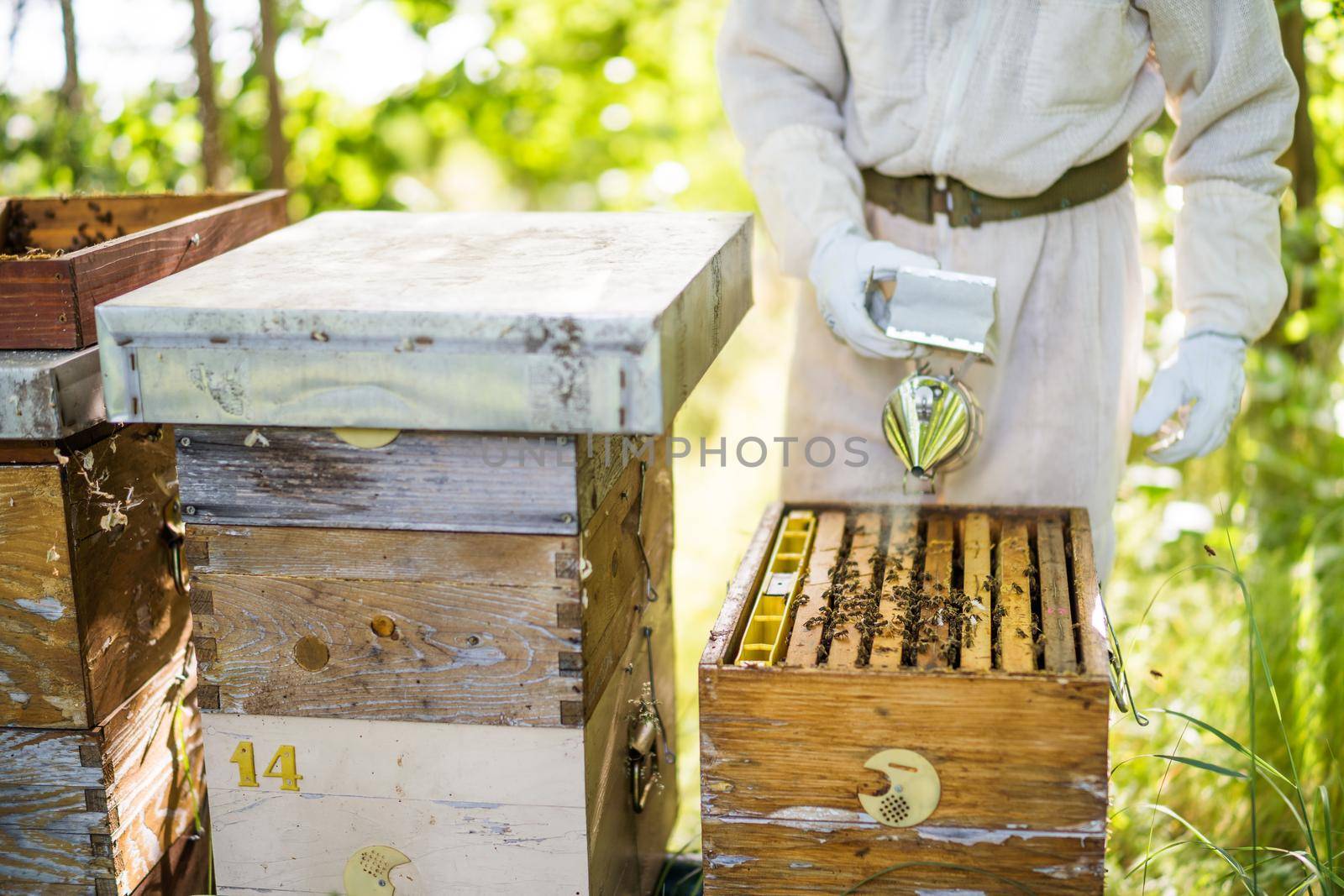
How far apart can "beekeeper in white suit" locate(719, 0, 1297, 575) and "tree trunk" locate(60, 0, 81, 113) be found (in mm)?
1892

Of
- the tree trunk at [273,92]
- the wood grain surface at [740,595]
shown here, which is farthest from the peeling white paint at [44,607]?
the tree trunk at [273,92]

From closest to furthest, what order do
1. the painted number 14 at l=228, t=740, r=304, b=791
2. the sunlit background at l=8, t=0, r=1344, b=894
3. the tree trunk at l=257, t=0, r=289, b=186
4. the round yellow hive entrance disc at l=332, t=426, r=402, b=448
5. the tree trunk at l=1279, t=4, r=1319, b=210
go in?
the round yellow hive entrance disc at l=332, t=426, r=402, b=448
the painted number 14 at l=228, t=740, r=304, b=791
the sunlit background at l=8, t=0, r=1344, b=894
the tree trunk at l=1279, t=4, r=1319, b=210
the tree trunk at l=257, t=0, r=289, b=186

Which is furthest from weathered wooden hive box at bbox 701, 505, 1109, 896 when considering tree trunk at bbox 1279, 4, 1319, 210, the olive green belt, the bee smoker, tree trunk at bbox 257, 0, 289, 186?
tree trunk at bbox 257, 0, 289, 186

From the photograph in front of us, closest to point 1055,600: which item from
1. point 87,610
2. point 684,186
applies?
point 87,610

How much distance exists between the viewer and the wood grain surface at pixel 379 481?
1141mm

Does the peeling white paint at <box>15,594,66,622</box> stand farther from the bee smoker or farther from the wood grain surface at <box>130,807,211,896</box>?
the bee smoker

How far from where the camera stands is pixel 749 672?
1.14 m

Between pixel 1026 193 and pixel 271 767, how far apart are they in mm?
1190

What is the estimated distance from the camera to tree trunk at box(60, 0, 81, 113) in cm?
287

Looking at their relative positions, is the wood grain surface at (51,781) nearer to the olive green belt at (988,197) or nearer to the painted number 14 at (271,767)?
the painted number 14 at (271,767)

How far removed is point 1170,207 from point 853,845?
2.51m

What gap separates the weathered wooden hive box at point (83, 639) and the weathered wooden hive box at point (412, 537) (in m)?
0.15

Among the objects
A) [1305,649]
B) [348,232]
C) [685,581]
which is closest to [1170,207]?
[1305,649]

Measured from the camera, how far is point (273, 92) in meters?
3.01
